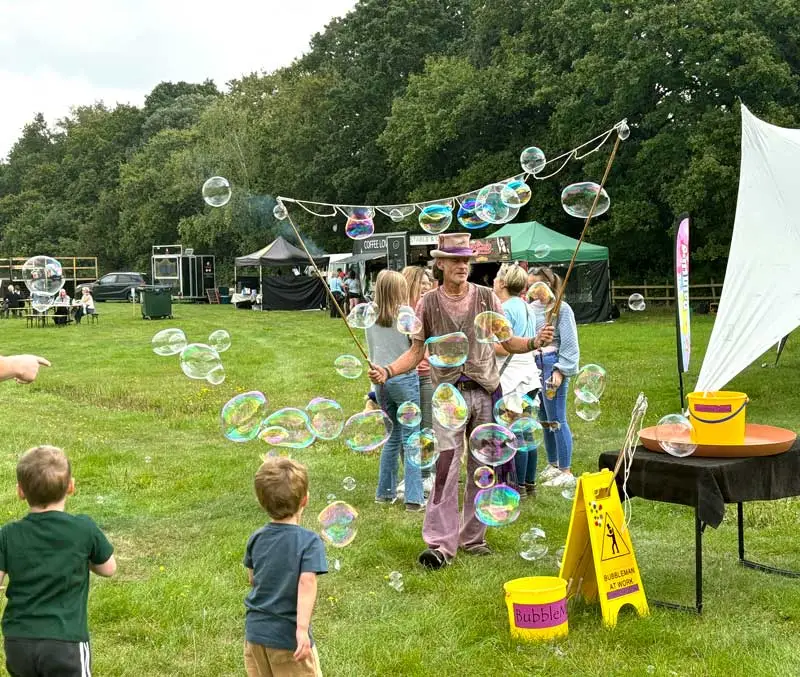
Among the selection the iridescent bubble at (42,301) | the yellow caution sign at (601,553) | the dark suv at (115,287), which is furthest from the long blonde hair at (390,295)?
the dark suv at (115,287)

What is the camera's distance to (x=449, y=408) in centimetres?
546

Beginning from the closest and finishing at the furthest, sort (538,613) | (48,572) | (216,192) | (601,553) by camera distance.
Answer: (48,572)
(538,613)
(601,553)
(216,192)

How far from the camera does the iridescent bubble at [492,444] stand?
214 inches

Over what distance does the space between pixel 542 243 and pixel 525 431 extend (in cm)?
1856

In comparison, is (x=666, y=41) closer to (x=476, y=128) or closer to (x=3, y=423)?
(x=476, y=128)

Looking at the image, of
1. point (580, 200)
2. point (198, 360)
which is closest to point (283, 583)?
point (198, 360)

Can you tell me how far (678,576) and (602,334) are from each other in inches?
655

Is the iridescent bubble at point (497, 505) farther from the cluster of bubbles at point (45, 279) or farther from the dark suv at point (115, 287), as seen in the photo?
the dark suv at point (115, 287)

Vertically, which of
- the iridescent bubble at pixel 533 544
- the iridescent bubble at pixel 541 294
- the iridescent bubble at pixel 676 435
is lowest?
the iridescent bubble at pixel 533 544

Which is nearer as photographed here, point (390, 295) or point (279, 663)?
point (279, 663)

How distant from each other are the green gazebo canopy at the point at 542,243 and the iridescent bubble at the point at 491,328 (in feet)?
58.1

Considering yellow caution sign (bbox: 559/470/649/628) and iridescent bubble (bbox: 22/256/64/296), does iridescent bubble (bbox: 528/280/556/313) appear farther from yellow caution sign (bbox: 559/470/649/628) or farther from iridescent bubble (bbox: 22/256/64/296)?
iridescent bubble (bbox: 22/256/64/296)

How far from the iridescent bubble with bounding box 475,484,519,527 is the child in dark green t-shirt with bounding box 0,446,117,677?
263cm

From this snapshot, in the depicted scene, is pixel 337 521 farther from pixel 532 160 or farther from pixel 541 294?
pixel 532 160
